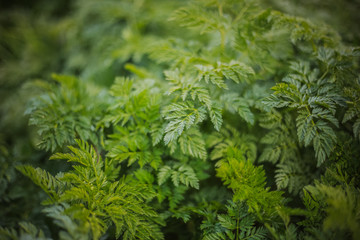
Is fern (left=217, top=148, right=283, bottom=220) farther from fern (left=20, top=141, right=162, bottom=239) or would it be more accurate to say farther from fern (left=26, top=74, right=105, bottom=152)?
fern (left=26, top=74, right=105, bottom=152)

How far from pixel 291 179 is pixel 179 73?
1.38m

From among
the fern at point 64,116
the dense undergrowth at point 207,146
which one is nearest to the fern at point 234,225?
the dense undergrowth at point 207,146

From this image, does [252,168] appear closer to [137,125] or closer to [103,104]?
[137,125]

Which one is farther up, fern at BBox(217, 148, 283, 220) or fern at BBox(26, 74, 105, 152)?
fern at BBox(26, 74, 105, 152)

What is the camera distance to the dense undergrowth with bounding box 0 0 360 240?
1.47m

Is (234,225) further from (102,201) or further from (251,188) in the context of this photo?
(102,201)

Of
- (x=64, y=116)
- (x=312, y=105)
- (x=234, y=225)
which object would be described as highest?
(x=312, y=105)

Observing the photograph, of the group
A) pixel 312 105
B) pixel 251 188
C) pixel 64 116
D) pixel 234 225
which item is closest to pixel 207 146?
pixel 251 188

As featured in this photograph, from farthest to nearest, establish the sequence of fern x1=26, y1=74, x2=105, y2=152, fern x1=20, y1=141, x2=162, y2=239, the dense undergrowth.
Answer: fern x1=26, y1=74, x2=105, y2=152
the dense undergrowth
fern x1=20, y1=141, x2=162, y2=239

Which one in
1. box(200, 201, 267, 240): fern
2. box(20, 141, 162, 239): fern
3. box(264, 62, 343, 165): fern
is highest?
box(264, 62, 343, 165): fern

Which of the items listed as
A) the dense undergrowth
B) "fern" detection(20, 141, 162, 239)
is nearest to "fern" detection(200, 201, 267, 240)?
the dense undergrowth

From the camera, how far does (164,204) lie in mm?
1866

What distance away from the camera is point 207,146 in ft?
6.31

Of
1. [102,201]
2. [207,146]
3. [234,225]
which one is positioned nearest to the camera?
[102,201]
